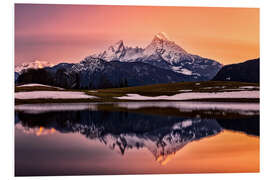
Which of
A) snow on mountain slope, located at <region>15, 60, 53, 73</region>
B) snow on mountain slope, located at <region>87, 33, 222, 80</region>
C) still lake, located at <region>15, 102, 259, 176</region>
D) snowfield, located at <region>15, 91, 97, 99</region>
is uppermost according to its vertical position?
snow on mountain slope, located at <region>87, 33, 222, 80</region>

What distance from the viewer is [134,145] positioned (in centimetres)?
1065

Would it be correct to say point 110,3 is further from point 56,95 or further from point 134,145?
point 56,95

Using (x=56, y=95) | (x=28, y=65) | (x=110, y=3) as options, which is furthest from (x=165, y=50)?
(x=110, y=3)

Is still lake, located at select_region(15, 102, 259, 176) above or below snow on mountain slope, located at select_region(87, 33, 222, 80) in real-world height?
below

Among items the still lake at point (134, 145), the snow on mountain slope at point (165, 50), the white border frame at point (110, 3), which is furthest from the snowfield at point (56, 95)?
the still lake at point (134, 145)

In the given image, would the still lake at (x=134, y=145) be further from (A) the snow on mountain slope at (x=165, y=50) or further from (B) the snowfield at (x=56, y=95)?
(B) the snowfield at (x=56, y=95)

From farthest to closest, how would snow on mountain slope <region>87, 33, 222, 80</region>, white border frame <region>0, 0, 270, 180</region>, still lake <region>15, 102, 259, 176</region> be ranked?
snow on mountain slope <region>87, 33, 222, 80</region> → white border frame <region>0, 0, 270, 180</region> → still lake <region>15, 102, 259, 176</region>

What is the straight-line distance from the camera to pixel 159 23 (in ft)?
50.1

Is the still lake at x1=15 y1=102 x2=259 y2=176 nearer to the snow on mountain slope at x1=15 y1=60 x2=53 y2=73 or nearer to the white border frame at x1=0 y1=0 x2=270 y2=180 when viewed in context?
the white border frame at x1=0 y1=0 x2=270 y2=180

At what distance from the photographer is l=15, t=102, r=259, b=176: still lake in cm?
954

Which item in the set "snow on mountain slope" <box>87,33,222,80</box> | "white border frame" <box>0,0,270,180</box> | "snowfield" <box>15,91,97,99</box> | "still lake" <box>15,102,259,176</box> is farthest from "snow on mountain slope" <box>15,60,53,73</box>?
"snow on mountain slope" <box>87,33,222,80</box>

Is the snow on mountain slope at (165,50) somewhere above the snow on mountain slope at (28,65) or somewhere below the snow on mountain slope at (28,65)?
above

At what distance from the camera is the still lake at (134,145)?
9539 mm
